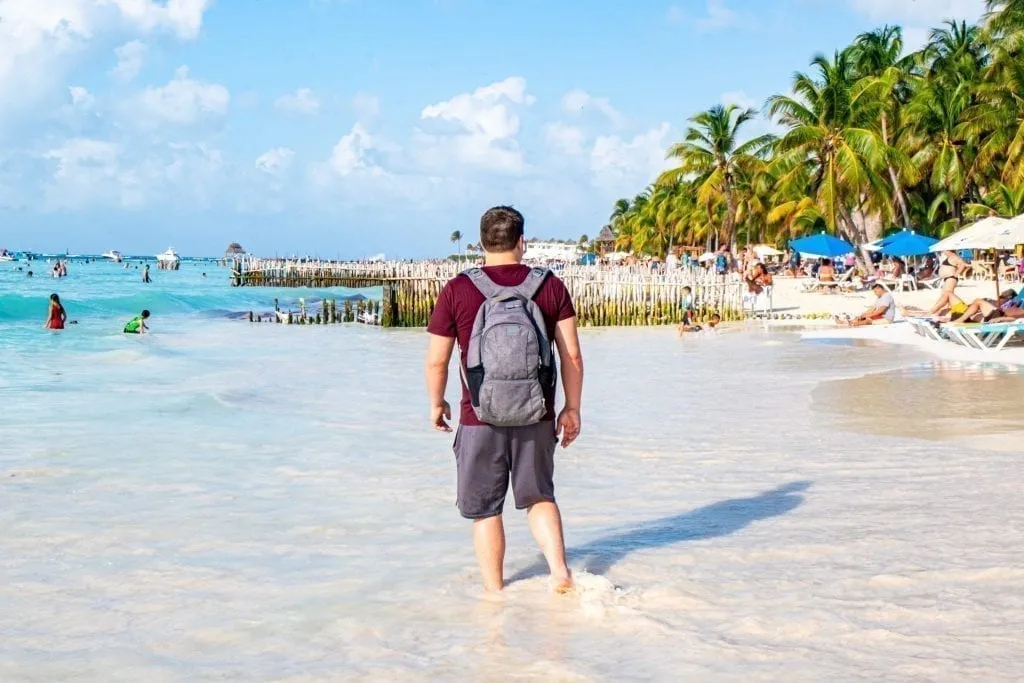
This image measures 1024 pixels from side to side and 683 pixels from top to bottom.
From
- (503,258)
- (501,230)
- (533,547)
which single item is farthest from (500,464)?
(533,547)

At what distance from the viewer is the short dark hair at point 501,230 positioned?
3.78 meters

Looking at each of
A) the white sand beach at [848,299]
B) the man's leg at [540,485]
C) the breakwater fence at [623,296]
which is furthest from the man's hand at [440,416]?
the white sand beach at [848,299]

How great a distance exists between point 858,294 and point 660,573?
29773 mm

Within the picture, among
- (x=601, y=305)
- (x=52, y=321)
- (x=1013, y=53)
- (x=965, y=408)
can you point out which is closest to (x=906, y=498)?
(x=965, y=408)

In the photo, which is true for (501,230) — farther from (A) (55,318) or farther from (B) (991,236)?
(A) (55,318)

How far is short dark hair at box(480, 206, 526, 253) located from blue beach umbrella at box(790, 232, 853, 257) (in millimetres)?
31802

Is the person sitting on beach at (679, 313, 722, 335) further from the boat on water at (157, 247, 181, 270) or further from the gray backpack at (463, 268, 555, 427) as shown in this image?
the boat on water at (157, 247, 181, 270)

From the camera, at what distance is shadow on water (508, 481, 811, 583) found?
15.0 feet

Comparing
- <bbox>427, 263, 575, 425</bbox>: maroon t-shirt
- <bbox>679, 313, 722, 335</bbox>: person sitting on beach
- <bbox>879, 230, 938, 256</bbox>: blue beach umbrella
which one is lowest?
<bbox>679, 313, 722, 335</bbox>: person sitting on beach

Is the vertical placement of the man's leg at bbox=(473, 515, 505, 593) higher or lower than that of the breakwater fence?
lower

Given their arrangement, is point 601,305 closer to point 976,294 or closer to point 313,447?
point 976,294

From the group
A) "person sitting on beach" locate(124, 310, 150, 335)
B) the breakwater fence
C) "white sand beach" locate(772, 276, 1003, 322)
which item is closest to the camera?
"person sitting on beach" locate(124, 310, 150, 335)

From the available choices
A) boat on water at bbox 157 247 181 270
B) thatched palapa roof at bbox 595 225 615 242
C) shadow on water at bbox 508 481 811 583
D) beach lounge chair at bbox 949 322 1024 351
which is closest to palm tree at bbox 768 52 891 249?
beach lounge chair at bbox 949 322 1024 351

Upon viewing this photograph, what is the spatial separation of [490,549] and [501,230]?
1.24 meters
